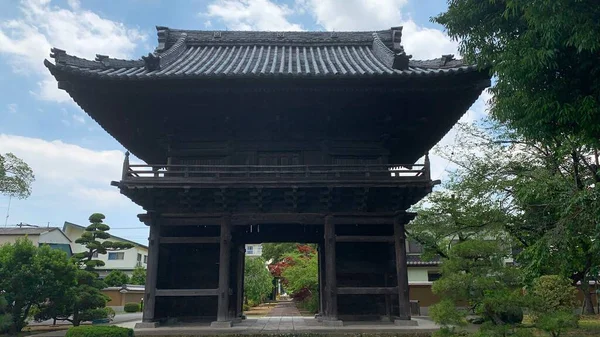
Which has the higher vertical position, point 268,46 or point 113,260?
point 268,46

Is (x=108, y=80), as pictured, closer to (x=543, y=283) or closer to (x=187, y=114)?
(x=187, y=114)

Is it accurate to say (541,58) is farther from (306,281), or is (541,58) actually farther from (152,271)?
(306,281)

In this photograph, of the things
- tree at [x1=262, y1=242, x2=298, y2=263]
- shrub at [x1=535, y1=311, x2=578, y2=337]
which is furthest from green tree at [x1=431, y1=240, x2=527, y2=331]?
tree at [x1=262, y1=242, x2=298, y2=263]

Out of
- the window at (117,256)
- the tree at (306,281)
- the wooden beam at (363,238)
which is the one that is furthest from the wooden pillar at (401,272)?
the window at (117,256)

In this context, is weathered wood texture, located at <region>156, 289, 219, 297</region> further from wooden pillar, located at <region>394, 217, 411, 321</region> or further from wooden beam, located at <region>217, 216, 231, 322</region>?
wooden pillar, located at <region>394, 217, 411, 321</region>

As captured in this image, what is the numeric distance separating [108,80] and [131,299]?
3312 centimetres

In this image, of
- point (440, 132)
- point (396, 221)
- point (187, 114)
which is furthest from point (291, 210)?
point (440, 132)

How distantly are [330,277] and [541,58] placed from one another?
692 cm

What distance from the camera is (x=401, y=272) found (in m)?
11.3

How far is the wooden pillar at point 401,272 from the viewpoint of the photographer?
11086mm

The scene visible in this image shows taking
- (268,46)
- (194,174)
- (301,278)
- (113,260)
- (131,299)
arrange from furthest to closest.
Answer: (113,260)
(131,299)
(301,278)
(268,46)
(194,174)

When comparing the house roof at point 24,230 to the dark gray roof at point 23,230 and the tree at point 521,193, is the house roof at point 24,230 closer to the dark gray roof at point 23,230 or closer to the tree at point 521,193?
the dark gray roof at point 23,230

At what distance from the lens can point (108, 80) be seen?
405 inches

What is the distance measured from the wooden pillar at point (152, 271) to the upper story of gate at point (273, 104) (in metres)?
1.71
